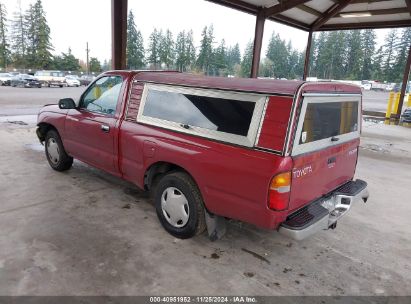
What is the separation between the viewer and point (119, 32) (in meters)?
7.85

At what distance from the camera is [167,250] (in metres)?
3.42

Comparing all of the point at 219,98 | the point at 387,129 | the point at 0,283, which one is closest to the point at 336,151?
the point at 219,98

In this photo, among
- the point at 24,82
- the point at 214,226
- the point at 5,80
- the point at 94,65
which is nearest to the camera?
the point at 214,226

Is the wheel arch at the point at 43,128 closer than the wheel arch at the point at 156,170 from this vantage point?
No

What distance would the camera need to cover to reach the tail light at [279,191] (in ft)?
8.90

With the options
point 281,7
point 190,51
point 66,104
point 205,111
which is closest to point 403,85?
point 281,7

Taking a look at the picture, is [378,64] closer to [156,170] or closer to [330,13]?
[330,13]

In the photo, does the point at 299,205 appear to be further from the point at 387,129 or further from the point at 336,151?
the point at 387,129

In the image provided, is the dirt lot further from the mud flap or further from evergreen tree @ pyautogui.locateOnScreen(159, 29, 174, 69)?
evergreen tree @ pyautogui.locateOnScreen(159, 29, 174, 69)

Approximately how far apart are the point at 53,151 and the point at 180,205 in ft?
10.5

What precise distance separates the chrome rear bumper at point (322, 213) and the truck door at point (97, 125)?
96.7 inches

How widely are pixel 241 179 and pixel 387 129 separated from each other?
13245 millimetres

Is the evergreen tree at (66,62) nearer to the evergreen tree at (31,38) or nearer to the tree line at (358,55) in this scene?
the evergreen tree at (31,38)

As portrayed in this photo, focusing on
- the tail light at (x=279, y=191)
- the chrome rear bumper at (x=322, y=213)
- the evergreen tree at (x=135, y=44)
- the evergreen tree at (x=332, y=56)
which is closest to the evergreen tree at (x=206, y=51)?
the evergreen tree at (x=135, y=44)
